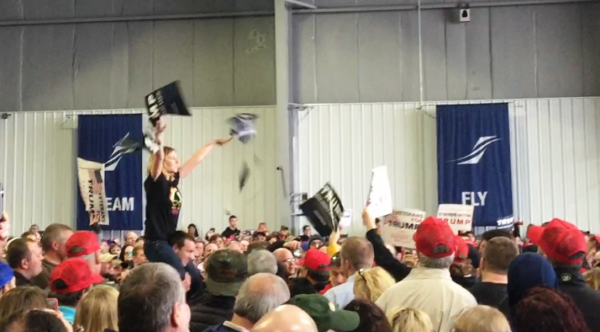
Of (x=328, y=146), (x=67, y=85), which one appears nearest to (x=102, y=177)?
(x=67, y=85)

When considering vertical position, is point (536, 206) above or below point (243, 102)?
below

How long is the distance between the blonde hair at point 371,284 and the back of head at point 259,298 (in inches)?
54.5

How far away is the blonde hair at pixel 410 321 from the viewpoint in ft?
11.9

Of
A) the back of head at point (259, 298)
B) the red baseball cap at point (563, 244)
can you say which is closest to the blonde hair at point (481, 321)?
the back of head at point (259, 298)

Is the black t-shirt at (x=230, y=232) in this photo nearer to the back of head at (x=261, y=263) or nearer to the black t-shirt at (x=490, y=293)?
the back of head at (x=261, y=263)

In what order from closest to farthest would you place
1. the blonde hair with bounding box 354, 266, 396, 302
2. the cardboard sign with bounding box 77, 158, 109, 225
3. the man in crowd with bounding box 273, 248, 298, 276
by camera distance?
1. the blonde hair with bounding box 354, 266, 396, 302
2. the man in crowd with bounding box 273, 248, 298, 276
3. the cardboard sign with bounding box 77, 158, 109, 225

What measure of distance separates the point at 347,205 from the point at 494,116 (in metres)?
3.87

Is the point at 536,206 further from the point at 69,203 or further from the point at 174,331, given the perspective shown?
the point at 174,331

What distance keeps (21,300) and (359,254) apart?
7.40 feet

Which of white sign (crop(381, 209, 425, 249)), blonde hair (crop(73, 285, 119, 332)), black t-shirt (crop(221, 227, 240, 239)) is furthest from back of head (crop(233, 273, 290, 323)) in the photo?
black t-shirt (crop(221, 227, 240, 239))

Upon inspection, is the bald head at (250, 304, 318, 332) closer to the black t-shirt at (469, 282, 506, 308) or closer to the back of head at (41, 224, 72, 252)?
the black t-shirt at (469, 282, 506, 308)

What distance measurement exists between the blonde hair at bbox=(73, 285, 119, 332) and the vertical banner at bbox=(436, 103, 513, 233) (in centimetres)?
1469

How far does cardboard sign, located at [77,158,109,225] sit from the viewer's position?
16.9m

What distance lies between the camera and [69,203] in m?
19.3
